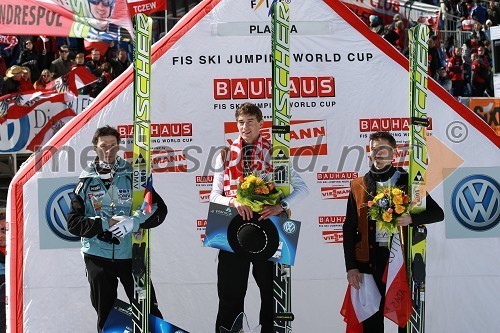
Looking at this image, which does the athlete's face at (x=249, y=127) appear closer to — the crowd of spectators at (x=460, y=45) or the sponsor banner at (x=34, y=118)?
the sponsor banner at (x=34, y=118)

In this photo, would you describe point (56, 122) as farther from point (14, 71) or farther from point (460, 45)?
point (460, 45)

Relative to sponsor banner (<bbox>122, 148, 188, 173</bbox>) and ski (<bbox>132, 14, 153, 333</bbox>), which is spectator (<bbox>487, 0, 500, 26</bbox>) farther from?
ski (<bbox>132, 14, 153, 333</bbox>)

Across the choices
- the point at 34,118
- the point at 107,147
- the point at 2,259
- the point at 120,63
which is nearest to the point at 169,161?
the point at 107,147

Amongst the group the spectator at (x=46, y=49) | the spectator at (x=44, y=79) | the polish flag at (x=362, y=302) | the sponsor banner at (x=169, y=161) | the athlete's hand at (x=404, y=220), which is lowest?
the polish flag at (x=362, y=302)

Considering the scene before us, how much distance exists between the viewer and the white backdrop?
22.2 ft

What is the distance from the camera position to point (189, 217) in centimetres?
683

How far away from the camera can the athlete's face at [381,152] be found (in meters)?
5.61

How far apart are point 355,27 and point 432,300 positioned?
2.04 m

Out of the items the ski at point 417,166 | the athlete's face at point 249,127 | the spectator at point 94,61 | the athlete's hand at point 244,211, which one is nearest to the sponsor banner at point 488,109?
the ski at point 417,166

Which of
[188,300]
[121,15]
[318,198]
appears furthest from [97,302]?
[121,15]

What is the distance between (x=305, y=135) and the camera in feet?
22.4

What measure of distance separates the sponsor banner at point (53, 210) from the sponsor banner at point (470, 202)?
2.73 metres

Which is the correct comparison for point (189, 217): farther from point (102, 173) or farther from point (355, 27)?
point (355, 27)

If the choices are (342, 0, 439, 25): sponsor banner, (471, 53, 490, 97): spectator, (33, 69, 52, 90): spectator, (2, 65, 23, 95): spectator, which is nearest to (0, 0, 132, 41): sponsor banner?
(2, 65, 23, 95): spectator
